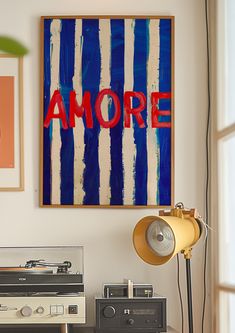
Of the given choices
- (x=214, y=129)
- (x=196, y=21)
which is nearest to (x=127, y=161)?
(x=214, y=129)

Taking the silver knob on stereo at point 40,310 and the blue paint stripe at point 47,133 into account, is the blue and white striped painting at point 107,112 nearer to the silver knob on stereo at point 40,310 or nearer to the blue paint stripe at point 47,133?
the blue paint stripe at point 47,133

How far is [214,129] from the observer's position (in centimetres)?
274

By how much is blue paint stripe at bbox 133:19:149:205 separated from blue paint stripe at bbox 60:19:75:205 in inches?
12.8

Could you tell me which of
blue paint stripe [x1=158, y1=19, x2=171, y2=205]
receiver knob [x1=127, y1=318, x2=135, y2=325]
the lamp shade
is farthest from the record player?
blue paint stripe [x1=158, y1=19, x2=171, y2=205]

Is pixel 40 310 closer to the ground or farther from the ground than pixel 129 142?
closer to the ground

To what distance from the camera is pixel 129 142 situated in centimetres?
275

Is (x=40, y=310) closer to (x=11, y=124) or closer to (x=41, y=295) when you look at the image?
(x=41, y=295)

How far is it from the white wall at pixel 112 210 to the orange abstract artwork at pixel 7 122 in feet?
0.23

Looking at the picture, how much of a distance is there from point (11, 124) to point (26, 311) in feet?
3.14

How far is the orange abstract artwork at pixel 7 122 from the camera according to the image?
9.01 ft

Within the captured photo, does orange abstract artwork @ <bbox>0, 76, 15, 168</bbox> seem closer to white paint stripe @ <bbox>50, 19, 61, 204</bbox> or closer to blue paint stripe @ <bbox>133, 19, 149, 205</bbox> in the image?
white paint stripe @ <bbox>50, 19, 61, 204</bbox>

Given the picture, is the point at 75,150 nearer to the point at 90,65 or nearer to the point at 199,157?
the point at 90,65

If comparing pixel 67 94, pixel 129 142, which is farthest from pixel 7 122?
pixel 129 142

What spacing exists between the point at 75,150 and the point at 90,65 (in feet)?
1.44
